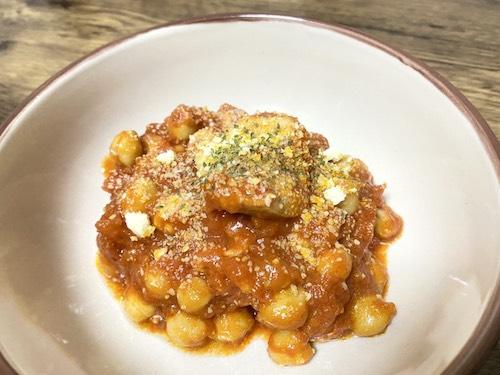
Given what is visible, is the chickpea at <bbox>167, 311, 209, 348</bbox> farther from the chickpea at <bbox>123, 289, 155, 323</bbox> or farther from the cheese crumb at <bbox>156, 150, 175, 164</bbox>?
the cheese crumb at <bbox>156, 150, 175, 164</bbox>

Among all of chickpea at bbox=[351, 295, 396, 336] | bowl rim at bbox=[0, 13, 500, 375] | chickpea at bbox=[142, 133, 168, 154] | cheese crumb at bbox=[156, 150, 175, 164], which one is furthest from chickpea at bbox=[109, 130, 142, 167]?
chickpea at bbox=[351, 295, 396, 336]

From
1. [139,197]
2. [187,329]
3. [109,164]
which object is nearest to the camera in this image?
[187,329]

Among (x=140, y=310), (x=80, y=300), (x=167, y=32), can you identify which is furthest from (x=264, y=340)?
(x=167, y=32)

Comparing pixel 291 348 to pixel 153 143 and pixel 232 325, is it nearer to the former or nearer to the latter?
pixel 232 325

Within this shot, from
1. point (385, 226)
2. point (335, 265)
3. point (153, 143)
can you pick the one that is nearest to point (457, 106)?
point (385, 226)

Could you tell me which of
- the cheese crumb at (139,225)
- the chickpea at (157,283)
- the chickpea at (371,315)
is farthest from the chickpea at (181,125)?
the chickpea at (371,315)

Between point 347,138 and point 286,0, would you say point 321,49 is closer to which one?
point 347,138
